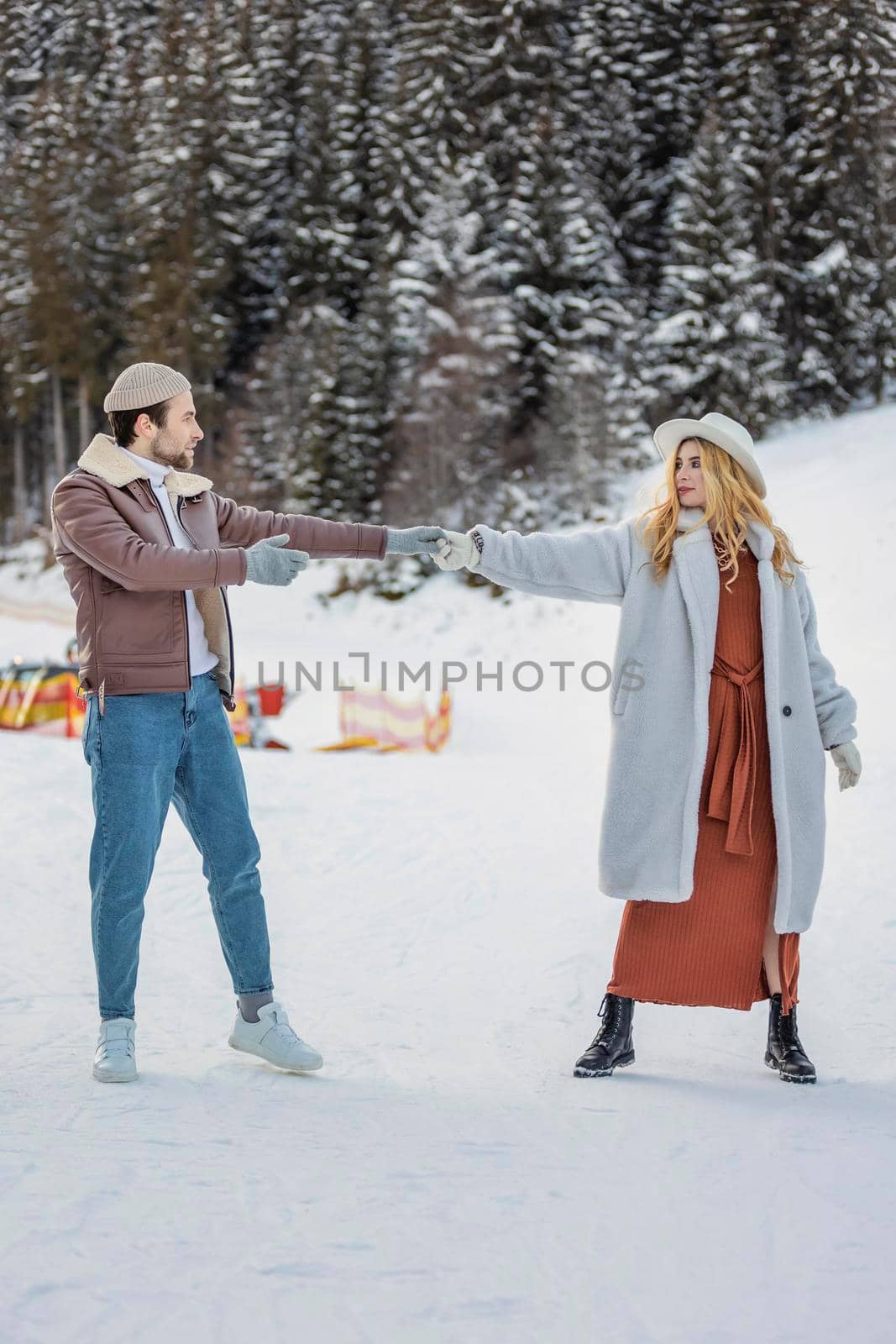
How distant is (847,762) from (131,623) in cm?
206

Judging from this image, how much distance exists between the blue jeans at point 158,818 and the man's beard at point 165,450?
1.90 ft

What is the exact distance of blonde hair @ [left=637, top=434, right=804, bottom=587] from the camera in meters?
3.65

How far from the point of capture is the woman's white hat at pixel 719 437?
366 centimetres

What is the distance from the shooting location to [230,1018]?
156 inches

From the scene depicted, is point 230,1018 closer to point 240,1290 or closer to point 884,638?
point 240,1290

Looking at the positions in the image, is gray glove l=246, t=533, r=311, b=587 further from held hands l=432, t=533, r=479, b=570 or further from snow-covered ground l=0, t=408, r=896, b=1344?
snow-covered ground l=0, t=408, r=896, b=1344

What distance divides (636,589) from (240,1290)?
2.22 metres

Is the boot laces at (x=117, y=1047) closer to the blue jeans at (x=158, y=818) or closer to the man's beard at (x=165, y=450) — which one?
the blue jeans at (x=158, y=818)

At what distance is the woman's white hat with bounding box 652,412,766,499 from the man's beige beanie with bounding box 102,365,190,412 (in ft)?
4.46

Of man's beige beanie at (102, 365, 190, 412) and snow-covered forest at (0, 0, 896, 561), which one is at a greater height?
snow-covered forest at (0, 0, 896, 561)

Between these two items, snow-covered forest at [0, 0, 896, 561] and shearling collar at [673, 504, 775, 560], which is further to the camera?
snow-covered forest at [0, 0, 896, 561]

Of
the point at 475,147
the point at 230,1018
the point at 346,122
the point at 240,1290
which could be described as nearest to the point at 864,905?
the point at 230,1018

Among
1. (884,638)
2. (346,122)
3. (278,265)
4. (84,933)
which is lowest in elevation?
(84,933)

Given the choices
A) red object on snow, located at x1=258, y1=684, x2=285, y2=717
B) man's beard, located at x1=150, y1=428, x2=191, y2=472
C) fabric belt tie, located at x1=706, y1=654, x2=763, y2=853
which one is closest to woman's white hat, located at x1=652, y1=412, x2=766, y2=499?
fabric belt tie, located at x1=706, y1=654, x2=763, y2=853
